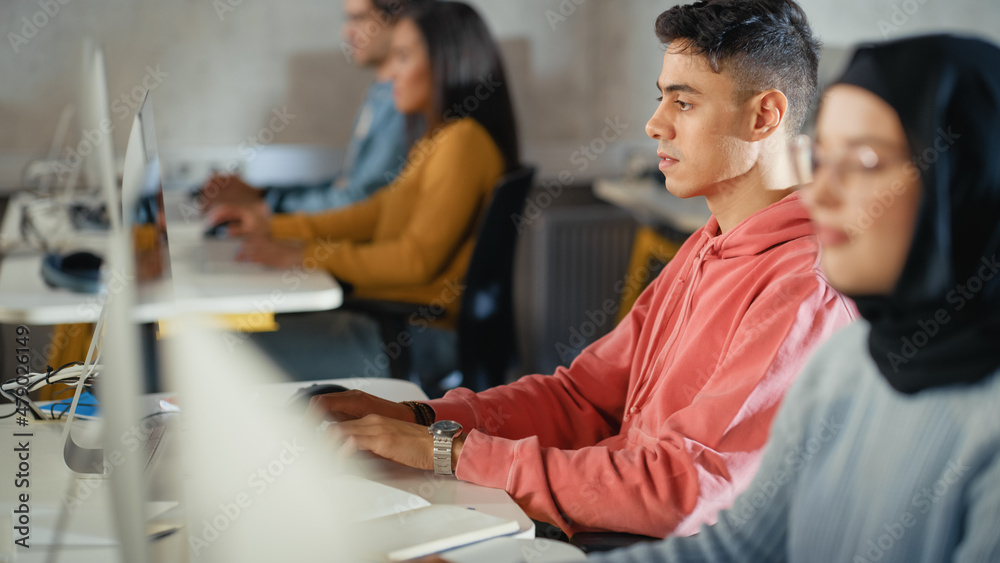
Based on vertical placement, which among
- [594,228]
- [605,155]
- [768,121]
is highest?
[768,121]

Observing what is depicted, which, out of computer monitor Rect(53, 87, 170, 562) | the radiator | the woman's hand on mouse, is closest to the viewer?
computer monitor Rect(53, 87, 170, 562)

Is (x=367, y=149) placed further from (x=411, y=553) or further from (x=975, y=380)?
(x=975, y=380)

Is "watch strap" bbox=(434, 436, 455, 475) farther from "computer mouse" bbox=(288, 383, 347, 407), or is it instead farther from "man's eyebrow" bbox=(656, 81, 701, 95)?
"man's eyebrow" bbox=(656, 81, 701, 95)

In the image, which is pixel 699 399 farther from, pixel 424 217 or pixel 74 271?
pixel 74 271

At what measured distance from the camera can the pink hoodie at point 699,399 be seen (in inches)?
35.9

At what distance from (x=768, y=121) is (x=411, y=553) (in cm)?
63

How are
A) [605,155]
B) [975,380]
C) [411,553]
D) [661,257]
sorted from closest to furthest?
[975,380]
[411,553]
[661,257]
[605,155]

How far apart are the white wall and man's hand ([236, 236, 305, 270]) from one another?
110cm

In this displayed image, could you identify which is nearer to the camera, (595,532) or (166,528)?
(166,528)

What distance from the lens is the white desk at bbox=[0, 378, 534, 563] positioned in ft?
2.74

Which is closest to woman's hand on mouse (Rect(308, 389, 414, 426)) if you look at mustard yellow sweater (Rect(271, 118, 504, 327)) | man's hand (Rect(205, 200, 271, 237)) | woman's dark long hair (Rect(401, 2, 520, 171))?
mustard yellow sweater (Rect(271, 118, 504, 327))

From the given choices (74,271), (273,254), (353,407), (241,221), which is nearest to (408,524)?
(353,407)

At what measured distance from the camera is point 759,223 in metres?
1.01

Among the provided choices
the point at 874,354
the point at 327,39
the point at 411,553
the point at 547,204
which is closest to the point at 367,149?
the point at 327,39
